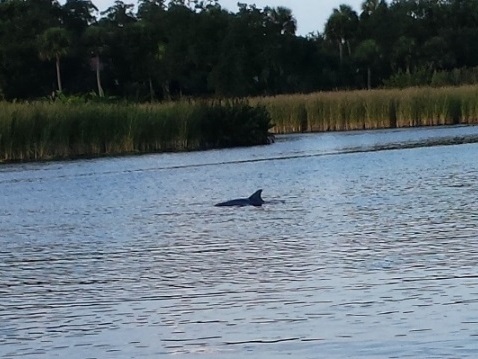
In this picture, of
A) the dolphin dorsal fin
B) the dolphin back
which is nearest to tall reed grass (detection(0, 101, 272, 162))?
the dolphin back

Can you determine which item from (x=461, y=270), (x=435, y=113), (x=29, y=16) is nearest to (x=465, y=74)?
(x=435, y=113)

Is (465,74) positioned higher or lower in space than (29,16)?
lower

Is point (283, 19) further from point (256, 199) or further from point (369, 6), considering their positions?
point (256, 199)

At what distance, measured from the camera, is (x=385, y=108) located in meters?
44.6

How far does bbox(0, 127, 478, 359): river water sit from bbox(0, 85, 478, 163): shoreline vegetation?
306 inches

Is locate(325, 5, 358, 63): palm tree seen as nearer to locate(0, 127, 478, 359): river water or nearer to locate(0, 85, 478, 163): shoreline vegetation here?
locate(0, 85, 478, 163): shoreline vegetation

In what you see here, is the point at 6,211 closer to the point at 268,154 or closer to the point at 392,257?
the point at 392,257

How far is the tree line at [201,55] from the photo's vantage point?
6141 centimetres

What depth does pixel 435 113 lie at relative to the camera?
1747 inches

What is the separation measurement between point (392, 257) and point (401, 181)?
10.5 metres

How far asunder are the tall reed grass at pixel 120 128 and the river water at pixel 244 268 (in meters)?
7.56

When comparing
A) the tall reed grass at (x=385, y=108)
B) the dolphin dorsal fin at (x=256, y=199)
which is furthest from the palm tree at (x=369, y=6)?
the dolphin dorsal fin at (x=256, y=199)

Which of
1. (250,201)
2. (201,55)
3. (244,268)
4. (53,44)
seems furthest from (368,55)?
(244,268)

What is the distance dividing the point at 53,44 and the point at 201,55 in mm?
10233
